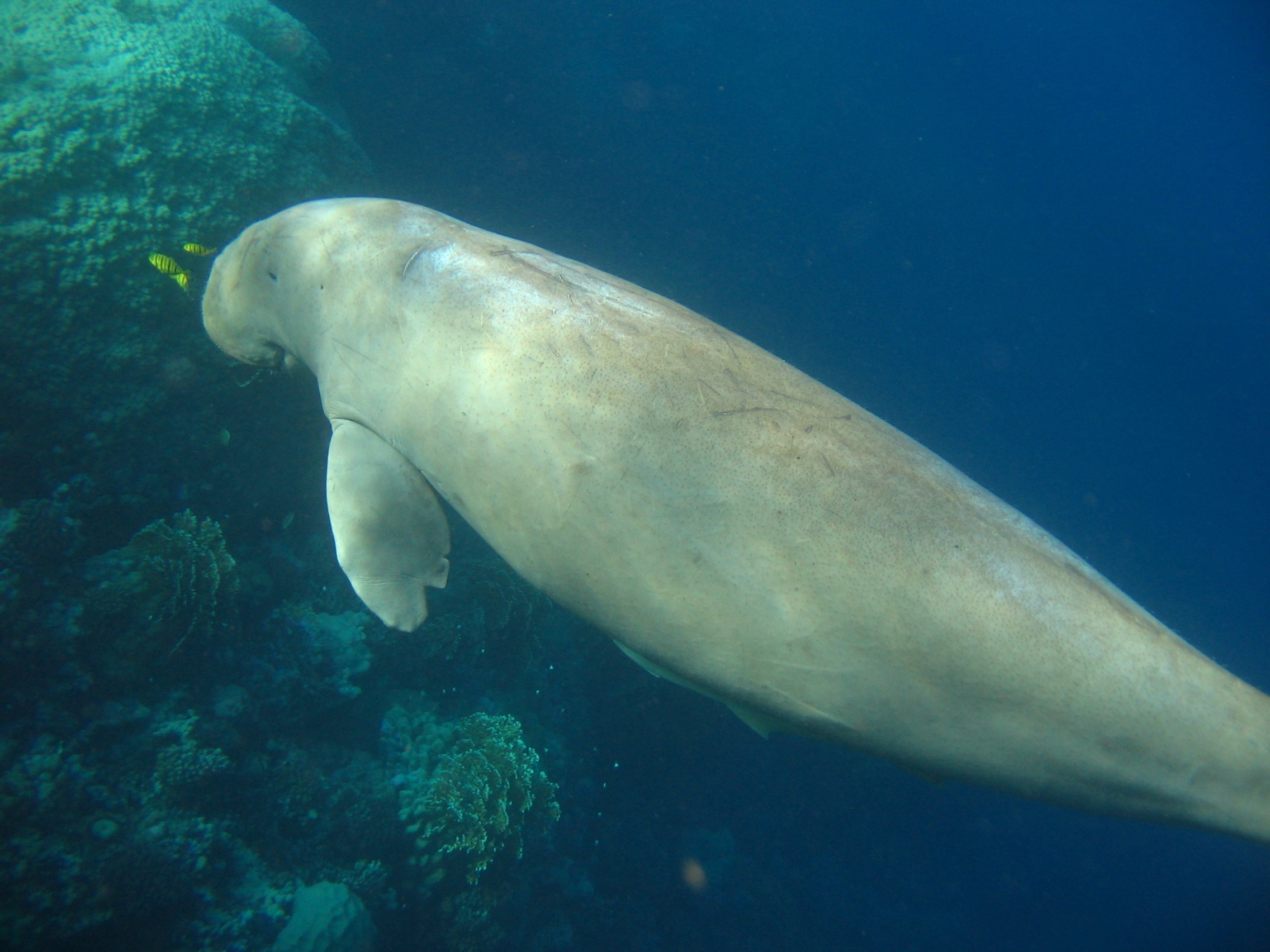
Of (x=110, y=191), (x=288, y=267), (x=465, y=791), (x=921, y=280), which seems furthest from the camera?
(x=921, y=280)

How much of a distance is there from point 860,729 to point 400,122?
46.9 ft

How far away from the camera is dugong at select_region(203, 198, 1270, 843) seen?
2.10 meters

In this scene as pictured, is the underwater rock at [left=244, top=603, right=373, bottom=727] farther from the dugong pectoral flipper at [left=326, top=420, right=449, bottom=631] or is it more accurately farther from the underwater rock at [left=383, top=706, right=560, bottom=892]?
the dugong pectoral flipper at [left=326, top=420, right=449, bottom=631]

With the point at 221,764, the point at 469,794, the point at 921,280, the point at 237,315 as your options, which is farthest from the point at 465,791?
the point at 921,280

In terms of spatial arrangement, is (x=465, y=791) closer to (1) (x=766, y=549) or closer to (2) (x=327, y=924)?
(2) (x=327, y=924)

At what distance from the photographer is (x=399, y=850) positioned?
5.22 meters

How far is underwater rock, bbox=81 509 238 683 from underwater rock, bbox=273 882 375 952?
2151 mm

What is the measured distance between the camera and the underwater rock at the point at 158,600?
4207mm

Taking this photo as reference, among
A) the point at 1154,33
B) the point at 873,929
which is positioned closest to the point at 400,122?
the point at 873,929

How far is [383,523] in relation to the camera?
2.93 m

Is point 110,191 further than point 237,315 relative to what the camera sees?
Yes

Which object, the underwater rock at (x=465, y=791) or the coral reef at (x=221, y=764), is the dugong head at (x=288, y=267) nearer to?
the coral reef at (x=221, y=764)

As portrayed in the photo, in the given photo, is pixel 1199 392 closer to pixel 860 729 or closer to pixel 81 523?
pixel 860 729

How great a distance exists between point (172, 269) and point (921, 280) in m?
26.2
